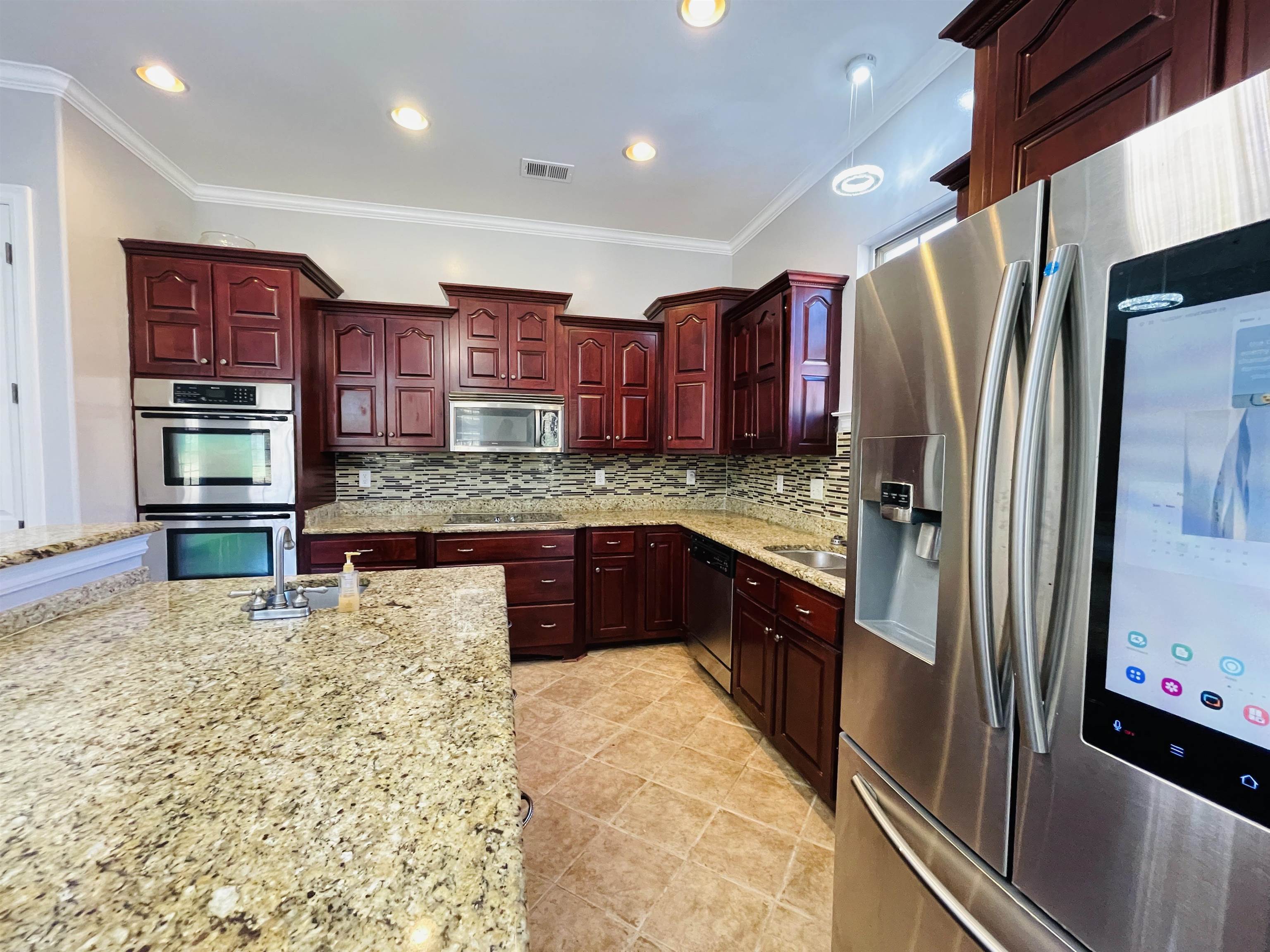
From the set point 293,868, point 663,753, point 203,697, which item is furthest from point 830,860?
point 203,697

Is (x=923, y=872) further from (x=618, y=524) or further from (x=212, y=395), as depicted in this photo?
(x=212, y=395)

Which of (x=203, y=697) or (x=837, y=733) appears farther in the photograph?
(x=837, y=733)

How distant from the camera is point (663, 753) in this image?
7.25 ft

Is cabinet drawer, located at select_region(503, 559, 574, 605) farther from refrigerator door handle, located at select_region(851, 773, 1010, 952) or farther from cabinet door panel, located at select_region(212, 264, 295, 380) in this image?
refrigerator door handle, located at select_region(851, 773, 1010, 952)

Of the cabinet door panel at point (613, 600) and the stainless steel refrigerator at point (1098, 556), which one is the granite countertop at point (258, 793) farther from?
the cabinet door panel at point (613, 600)

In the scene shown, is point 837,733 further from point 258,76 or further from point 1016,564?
point 258,76

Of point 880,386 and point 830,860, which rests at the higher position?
point 880,386

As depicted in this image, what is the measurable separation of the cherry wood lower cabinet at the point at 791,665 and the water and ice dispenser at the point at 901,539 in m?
0.54

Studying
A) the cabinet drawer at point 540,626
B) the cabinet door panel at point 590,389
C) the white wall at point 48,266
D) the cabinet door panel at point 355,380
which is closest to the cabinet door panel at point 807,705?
the cabinet drawer at point 540,626

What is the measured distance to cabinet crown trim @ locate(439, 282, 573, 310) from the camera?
124 inches

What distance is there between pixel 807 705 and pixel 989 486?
142 cm

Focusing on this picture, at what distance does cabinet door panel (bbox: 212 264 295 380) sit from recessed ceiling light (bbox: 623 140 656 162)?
204cm

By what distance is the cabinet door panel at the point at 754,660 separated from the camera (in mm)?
2176

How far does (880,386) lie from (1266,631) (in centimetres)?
71
